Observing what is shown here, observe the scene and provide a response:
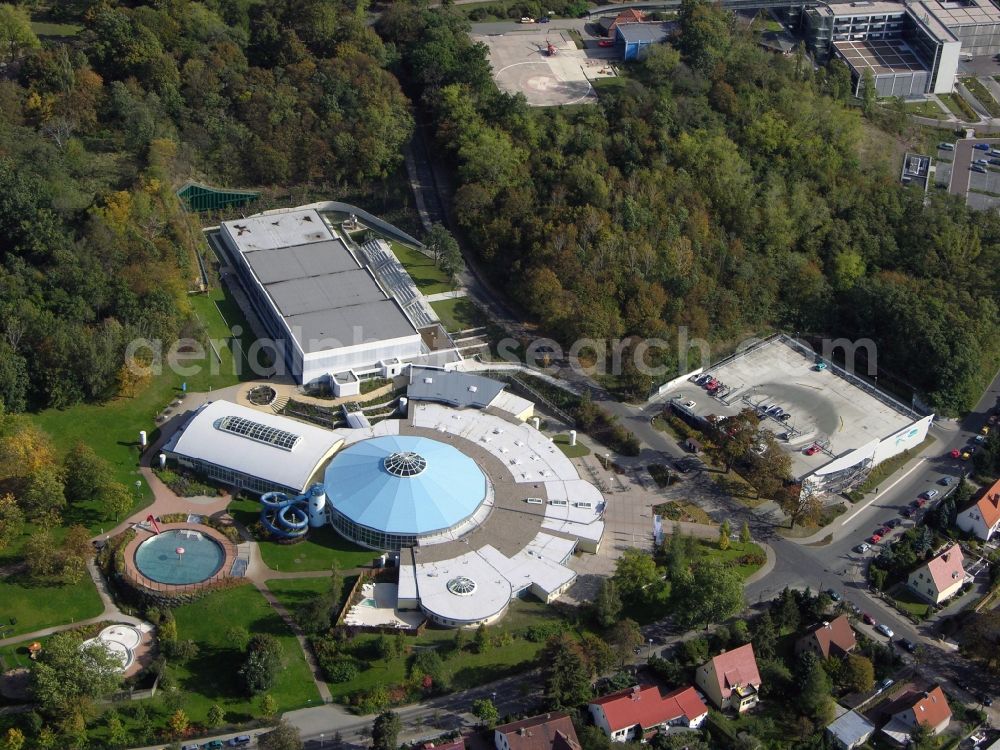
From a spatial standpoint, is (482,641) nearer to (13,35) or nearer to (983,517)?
(983,517)

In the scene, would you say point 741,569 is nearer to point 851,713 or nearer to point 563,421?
point 851,713

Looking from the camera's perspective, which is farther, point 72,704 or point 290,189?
point 290,189

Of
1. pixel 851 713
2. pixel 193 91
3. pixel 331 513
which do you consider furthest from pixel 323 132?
pixel 851 713

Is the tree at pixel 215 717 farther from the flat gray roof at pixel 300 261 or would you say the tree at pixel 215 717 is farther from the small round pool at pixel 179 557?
the flat gray roof at pixel 300 261

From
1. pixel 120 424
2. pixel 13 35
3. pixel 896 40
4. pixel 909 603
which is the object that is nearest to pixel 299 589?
pixel 120 424

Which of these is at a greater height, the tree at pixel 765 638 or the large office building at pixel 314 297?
the large office building at pixel 314 297

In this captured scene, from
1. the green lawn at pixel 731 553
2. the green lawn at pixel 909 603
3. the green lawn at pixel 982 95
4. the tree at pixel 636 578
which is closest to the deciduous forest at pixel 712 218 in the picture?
the green lawn at pixel 982 95
